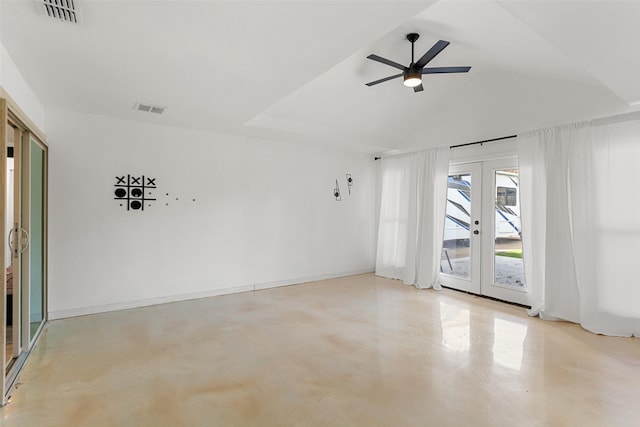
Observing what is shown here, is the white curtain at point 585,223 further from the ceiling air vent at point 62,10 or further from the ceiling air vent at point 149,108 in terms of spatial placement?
the ceiling air vent at point 62,10

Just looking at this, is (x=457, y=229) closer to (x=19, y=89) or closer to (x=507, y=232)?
(x=507, y=232)

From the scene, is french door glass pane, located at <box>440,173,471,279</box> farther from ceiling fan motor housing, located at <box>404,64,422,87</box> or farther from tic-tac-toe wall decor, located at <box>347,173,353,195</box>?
ceiling fan motor housing, located at <box>404,64,422,87</box>

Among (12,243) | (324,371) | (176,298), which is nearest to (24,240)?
(12,243)

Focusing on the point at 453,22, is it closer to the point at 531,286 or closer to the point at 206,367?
the point at 531,286

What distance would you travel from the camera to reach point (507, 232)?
4.64m

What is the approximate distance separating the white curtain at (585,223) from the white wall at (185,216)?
3178 mm

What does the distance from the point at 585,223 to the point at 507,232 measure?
105cm

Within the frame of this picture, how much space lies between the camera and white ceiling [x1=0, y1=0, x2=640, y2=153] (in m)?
A: 2.02

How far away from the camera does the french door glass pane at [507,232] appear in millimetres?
4555

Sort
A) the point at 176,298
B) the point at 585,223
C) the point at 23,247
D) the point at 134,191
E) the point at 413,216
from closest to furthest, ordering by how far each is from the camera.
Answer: the point at 23,247 → the point at 585,223 → the point at 134,191 → the point at 176,298 → the point at 413,216

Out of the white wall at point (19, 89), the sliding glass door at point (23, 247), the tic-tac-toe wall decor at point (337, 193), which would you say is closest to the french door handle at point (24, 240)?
the sliding glass door at point (23, 247)

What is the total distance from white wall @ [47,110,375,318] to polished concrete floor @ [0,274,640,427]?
520 millimetres

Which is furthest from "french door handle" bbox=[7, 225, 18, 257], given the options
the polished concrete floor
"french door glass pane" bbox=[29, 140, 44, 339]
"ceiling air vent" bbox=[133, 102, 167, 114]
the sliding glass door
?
"ceiling air vent" bbox=[133, 102, 167, 114]

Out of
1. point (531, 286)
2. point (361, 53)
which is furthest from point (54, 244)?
point (531, 286)
